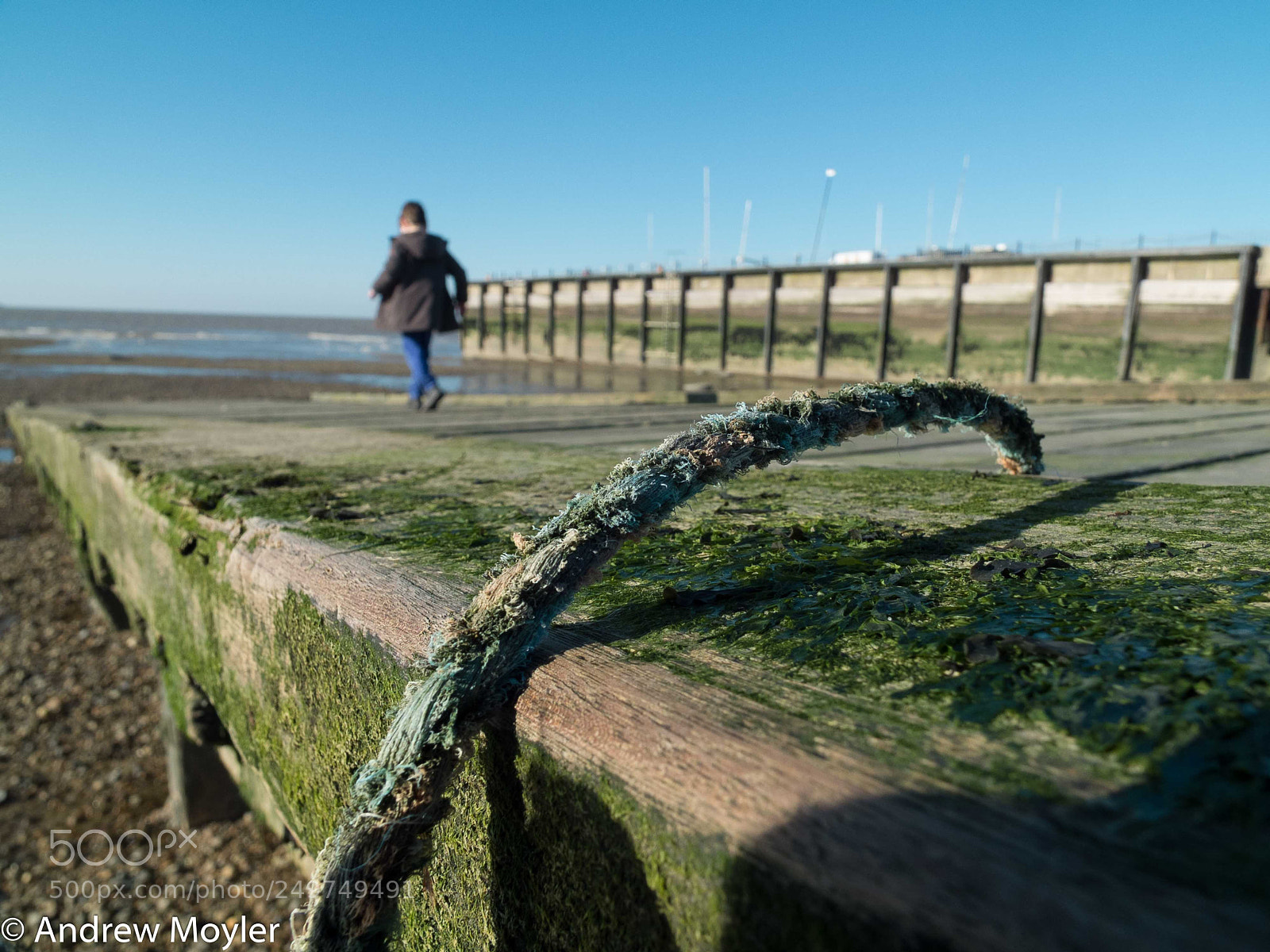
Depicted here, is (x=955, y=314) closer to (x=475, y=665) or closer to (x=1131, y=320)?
(x=1131, y=320)

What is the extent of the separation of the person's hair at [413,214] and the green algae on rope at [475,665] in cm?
682

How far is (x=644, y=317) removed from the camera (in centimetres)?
3106

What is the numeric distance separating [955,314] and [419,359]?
16963 mm

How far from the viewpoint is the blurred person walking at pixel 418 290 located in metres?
7.34

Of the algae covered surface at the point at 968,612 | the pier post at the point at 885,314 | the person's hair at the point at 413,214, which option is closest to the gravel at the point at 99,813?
the algae covered surface at the point at 968,612

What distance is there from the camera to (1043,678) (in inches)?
37.1

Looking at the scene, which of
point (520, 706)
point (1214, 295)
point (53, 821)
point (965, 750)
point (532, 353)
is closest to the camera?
point (965, 750)

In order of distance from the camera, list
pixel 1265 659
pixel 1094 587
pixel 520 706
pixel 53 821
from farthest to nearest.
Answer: pixel 53 821 < pixel 1094 587 < pixel 520 706 < pixel 1265 659

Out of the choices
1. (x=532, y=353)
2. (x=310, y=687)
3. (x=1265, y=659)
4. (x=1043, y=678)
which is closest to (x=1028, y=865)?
(x=1043, y=678)

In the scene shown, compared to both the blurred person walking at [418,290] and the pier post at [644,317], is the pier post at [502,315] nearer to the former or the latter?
the pier post at [644,317]

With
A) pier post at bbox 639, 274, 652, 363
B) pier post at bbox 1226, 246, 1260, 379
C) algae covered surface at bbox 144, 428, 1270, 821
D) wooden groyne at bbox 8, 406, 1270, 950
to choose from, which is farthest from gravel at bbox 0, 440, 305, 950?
pier post at bbox 639, 274, 652, 363

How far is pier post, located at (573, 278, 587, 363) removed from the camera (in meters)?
34.2

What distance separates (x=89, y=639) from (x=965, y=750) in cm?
728

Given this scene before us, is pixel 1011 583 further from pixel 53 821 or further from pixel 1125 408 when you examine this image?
pixel 1125 408
